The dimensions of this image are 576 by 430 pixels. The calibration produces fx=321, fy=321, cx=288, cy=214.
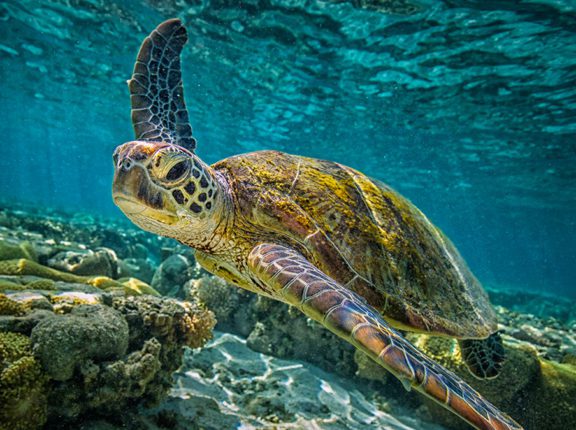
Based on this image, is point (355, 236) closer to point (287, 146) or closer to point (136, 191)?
point (136, 191)

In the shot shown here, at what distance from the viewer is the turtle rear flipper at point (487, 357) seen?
12.7 feet

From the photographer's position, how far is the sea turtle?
1889mm

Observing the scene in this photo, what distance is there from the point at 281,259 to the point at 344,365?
328 centimetres

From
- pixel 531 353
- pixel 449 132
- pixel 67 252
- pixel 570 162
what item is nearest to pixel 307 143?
pixel 449 132

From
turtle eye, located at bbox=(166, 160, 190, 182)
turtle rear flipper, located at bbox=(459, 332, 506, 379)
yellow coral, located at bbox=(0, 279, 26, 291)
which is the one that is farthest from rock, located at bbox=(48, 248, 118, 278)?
turtle rear flipper, located at bbox=(459, 332, 506, 379)

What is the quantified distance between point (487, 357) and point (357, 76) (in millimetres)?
12547

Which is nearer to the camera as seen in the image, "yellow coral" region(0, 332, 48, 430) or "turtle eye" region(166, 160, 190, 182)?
"yellow coral" region(0, 332, 48, 430)

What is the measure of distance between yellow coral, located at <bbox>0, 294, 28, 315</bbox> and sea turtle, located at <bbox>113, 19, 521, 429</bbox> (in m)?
1.18

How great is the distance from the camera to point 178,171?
2426 mm

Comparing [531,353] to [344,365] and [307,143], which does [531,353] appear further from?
[307,143]

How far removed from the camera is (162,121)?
12.7ft

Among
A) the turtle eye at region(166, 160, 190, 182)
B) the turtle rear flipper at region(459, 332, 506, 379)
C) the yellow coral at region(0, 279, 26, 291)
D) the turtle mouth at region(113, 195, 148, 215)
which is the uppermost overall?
the turtle eye at region(166, 160, 190, 182)

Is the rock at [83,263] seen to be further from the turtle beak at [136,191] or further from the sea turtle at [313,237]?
the turtle beak at [136,191]

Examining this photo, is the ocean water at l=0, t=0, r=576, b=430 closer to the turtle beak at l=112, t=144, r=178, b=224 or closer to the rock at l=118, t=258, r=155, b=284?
the rock at l=118, t=258, r=155, b=284
